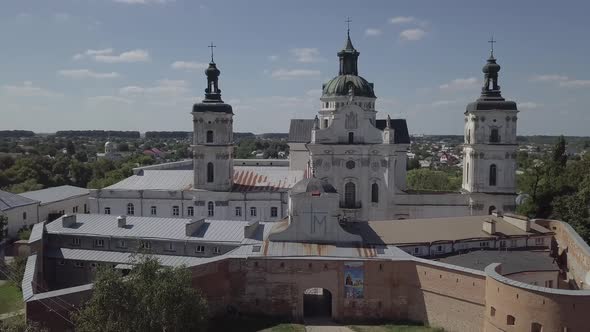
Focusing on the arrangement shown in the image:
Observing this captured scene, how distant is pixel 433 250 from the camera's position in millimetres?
30688

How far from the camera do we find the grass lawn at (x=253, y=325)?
27.1 meters

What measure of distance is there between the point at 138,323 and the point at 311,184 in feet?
44.3

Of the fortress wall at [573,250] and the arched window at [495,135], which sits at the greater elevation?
the arched window at [495,135]

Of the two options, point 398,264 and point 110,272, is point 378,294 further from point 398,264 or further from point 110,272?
point 110,272

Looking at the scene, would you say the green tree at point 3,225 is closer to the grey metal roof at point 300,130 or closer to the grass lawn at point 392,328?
the grey metal roof at point 300,130

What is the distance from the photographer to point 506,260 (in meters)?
28.7

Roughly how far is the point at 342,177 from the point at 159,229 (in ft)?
49.9

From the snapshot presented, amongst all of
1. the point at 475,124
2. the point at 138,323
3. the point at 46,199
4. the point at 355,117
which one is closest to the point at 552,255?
the point at 475,124

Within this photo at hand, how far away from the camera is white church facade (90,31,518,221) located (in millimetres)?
41469

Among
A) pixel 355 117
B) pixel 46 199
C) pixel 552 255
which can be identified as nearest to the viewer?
pixel 552 255

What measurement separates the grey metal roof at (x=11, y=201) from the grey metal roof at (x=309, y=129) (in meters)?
26.7

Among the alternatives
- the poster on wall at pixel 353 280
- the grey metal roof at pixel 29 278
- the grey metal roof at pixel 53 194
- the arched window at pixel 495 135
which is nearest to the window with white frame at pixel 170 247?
the grey metal roof at pixel 29 278

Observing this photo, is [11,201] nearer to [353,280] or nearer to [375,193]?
[375,193]

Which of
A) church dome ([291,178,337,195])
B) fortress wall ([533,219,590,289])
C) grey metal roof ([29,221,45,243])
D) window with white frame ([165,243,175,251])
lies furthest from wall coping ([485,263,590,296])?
grey metal roof ([29,221,45,243])
